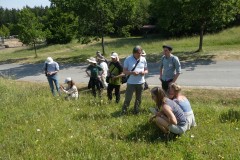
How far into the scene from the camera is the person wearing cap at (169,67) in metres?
7.39

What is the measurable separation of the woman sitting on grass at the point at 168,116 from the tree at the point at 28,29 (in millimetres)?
25330

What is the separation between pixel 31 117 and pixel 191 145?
11.9ft

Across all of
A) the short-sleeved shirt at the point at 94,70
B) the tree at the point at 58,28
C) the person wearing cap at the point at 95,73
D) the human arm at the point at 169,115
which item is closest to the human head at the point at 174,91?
the human arm at the point at 169,115

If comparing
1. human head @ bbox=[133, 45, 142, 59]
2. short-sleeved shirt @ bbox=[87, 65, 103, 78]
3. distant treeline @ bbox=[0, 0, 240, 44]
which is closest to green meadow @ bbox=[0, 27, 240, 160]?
human head @ bbox=[133, 45, 142, 59]

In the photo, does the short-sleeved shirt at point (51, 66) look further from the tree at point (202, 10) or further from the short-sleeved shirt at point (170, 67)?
the tree at point (202, 10)

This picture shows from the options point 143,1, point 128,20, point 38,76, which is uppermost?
point 143,1

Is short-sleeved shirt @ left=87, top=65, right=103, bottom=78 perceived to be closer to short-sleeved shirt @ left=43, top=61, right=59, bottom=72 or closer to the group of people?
the group of people

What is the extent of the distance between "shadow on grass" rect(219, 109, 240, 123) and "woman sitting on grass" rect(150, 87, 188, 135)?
126 centimetres

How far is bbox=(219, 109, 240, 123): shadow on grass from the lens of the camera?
6223 mm

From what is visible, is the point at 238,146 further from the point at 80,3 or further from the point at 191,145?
the point at 80,3

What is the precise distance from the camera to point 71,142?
5.35 meters

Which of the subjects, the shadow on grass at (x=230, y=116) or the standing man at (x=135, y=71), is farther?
the standing man at (x=135, y=71)

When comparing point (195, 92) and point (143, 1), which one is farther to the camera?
point (143, 1)

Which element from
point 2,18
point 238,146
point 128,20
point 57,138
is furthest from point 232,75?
point 2,18
